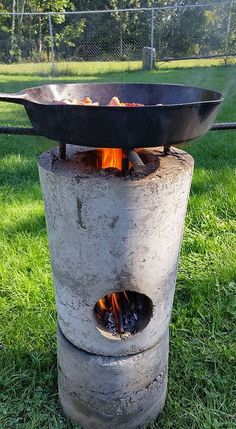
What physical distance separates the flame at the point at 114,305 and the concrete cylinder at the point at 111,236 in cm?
12

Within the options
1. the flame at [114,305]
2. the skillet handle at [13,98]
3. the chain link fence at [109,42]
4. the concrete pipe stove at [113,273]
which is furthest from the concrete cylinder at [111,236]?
the chain link fence at [109,42]

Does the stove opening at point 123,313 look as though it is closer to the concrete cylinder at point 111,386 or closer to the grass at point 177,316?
the concrete cylinder at point 111,386

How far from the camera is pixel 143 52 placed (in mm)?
11414

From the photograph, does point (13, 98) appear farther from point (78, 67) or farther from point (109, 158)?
point (78, 67)

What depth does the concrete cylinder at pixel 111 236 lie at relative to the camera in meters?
1.18

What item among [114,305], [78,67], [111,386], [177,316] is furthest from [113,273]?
[78,67]

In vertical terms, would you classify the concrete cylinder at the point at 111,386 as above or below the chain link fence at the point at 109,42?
below

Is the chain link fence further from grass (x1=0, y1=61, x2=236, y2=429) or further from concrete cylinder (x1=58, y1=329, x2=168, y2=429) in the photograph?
concrete cylinder (x1=58, y1=329, x2=168, y2=429)

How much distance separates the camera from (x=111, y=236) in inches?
48.3

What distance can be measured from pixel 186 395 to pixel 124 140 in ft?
4.41

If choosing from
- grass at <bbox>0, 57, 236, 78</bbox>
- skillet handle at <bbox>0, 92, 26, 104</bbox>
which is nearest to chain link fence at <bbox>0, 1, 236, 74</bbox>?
grass at <bbox>0, 57, 236, 78</bbox>

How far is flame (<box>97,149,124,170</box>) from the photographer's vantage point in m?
1.26

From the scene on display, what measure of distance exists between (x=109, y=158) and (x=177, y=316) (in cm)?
126

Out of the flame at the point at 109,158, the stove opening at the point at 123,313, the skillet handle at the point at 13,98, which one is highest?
the skillet handle at the point at 13,98
